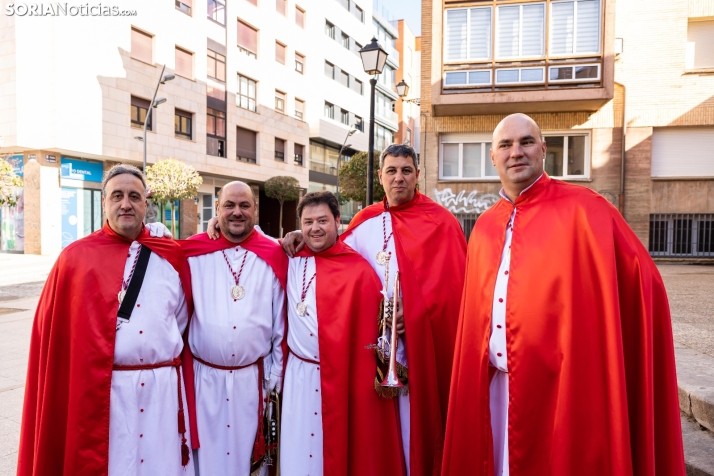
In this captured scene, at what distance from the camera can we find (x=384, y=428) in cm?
323

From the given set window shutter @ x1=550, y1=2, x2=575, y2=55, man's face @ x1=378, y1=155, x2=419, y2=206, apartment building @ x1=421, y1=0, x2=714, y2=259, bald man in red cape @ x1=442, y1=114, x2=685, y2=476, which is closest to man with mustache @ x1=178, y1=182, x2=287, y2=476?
man's face @ x1=378, y1=155, x2=419, y2=206

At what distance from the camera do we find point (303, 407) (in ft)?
10.4

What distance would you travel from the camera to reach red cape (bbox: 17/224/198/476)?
2791 millimetres

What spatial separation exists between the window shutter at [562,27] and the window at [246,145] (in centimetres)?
2051

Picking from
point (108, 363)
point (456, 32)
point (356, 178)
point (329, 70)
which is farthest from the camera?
point (329, 70)

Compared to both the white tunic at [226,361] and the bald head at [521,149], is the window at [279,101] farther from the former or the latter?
the bald head at [521,149]

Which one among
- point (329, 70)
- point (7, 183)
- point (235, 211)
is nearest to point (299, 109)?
point (329, 70)

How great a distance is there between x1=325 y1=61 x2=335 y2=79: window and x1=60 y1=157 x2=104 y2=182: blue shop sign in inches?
799

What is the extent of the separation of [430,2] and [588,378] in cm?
1526

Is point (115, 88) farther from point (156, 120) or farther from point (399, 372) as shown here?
point (399, 372)

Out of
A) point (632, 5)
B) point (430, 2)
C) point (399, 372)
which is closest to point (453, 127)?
point (430, 2)

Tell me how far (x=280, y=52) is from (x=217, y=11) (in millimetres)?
6065

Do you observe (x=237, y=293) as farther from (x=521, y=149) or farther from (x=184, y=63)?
(x=184, y=63)

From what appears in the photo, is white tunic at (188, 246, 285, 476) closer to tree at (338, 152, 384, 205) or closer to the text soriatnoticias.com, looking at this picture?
tree at (338, 152, 384, 205)
